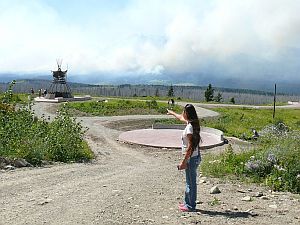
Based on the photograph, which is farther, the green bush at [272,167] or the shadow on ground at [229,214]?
the green bush at [272,167]

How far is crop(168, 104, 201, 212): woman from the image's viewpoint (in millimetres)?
6582

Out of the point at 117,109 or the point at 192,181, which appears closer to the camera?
the point at 192,181

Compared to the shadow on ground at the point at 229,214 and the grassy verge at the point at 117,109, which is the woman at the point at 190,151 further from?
the grassy verge at the point at 117,109

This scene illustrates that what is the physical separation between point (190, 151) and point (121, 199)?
1714mm

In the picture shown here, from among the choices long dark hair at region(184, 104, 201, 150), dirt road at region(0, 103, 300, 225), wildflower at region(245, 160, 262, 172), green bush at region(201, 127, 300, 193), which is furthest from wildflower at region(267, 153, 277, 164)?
long dark hair at region(184, 104, 201, 150)

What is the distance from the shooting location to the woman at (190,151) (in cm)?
658

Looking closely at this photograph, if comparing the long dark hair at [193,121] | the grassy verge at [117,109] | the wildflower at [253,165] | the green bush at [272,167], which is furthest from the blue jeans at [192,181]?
the grassy verge at [117,109]

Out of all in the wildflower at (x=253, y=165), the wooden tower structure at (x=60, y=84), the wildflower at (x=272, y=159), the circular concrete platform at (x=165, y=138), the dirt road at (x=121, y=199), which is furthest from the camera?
the wooden tower structure at (x=60, y=84)

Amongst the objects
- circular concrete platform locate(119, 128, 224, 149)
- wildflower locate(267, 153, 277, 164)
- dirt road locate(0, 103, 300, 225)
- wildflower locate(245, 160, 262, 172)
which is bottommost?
circular concrete platform locate(119, 128, 224, 149)

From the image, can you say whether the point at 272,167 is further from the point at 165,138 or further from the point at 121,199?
the point at 165,138

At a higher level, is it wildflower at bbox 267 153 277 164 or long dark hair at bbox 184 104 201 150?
long dark hair at bbox 184 104 201 150

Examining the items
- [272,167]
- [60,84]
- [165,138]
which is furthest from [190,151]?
[60,84]

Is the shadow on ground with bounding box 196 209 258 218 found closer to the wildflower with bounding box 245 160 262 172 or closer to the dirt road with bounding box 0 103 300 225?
the dirt road with bounding box 0 103 300 225

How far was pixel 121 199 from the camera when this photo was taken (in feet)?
24.8
